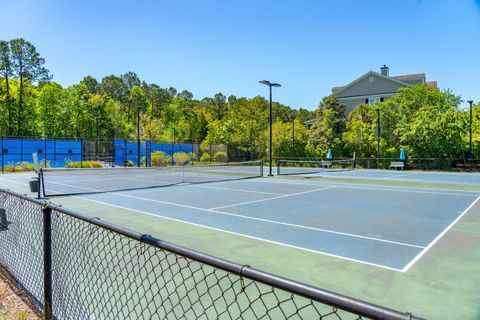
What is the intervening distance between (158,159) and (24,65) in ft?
75.7

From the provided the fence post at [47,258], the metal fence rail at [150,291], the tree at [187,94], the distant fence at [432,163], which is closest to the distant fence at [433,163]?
the distant fence at [432,163]

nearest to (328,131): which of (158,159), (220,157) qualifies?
(220,157)

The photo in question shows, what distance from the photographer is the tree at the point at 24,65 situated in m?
42.1

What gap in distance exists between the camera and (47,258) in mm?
2959

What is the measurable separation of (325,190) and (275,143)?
25212 millimetres

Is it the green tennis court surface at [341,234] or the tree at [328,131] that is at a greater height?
the tree at [328,131]

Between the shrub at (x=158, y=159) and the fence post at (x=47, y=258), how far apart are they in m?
31.0

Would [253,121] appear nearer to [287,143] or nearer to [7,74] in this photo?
[287,143]

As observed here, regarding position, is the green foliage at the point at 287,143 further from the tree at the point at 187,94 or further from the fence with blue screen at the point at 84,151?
the tree at the point at 187,94

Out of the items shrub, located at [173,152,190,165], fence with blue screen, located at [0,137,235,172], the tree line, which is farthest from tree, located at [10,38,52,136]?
shrub, located at [173,152,190,165]

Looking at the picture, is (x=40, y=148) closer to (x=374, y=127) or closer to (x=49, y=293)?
(x=374, y=127)

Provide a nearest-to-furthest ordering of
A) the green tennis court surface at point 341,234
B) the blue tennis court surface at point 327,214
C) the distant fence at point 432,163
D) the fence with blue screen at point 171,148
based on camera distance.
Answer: the green tennis court surface at point 341,234, the blue tennis court surface at point 327,214, the distant fence at point 432,163, the fence with blue screen at point 171,148

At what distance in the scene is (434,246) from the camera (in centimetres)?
602

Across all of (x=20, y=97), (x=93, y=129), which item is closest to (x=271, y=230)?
(x=20, y=97)
